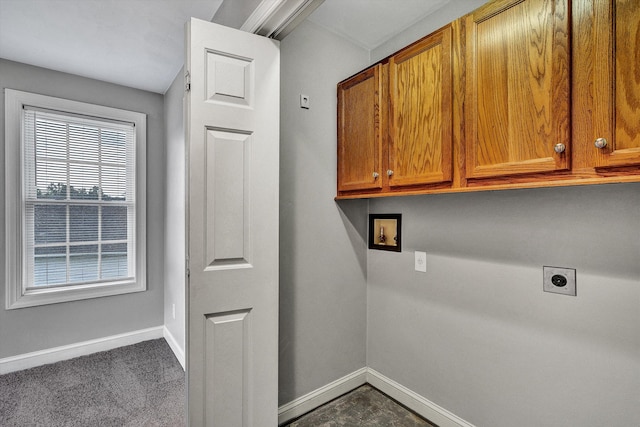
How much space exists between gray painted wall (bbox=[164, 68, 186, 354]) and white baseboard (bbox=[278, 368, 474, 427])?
4.11 ft

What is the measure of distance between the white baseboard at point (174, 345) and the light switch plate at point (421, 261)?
83.4 inches

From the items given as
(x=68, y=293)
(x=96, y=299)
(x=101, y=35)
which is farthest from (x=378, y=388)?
(x=101, y=35)

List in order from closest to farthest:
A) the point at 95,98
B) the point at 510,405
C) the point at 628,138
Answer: the point at 628,138 < the point at 510,405 < the point at 95,98

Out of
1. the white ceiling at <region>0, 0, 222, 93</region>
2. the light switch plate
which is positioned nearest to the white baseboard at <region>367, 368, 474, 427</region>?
the light switch plate

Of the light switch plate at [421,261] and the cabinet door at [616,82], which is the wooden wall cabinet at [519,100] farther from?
the light switch plate at [421,261]

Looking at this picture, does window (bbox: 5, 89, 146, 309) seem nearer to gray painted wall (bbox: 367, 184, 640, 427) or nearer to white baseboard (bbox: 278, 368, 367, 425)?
white baseboard (bbox: 278, 368, 367, 425)

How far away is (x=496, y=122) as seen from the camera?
122 cm

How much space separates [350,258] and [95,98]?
2.87 meters

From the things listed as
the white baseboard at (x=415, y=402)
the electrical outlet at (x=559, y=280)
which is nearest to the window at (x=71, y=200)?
the white baseboard at (x=415, y=402)

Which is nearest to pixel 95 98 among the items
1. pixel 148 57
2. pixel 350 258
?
pixel 148 57

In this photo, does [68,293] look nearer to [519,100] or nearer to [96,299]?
[96,299]

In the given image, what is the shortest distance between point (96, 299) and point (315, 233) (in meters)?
2.39

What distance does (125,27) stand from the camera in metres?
2.06

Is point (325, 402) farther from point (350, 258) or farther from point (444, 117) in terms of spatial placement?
point (444, 117)
